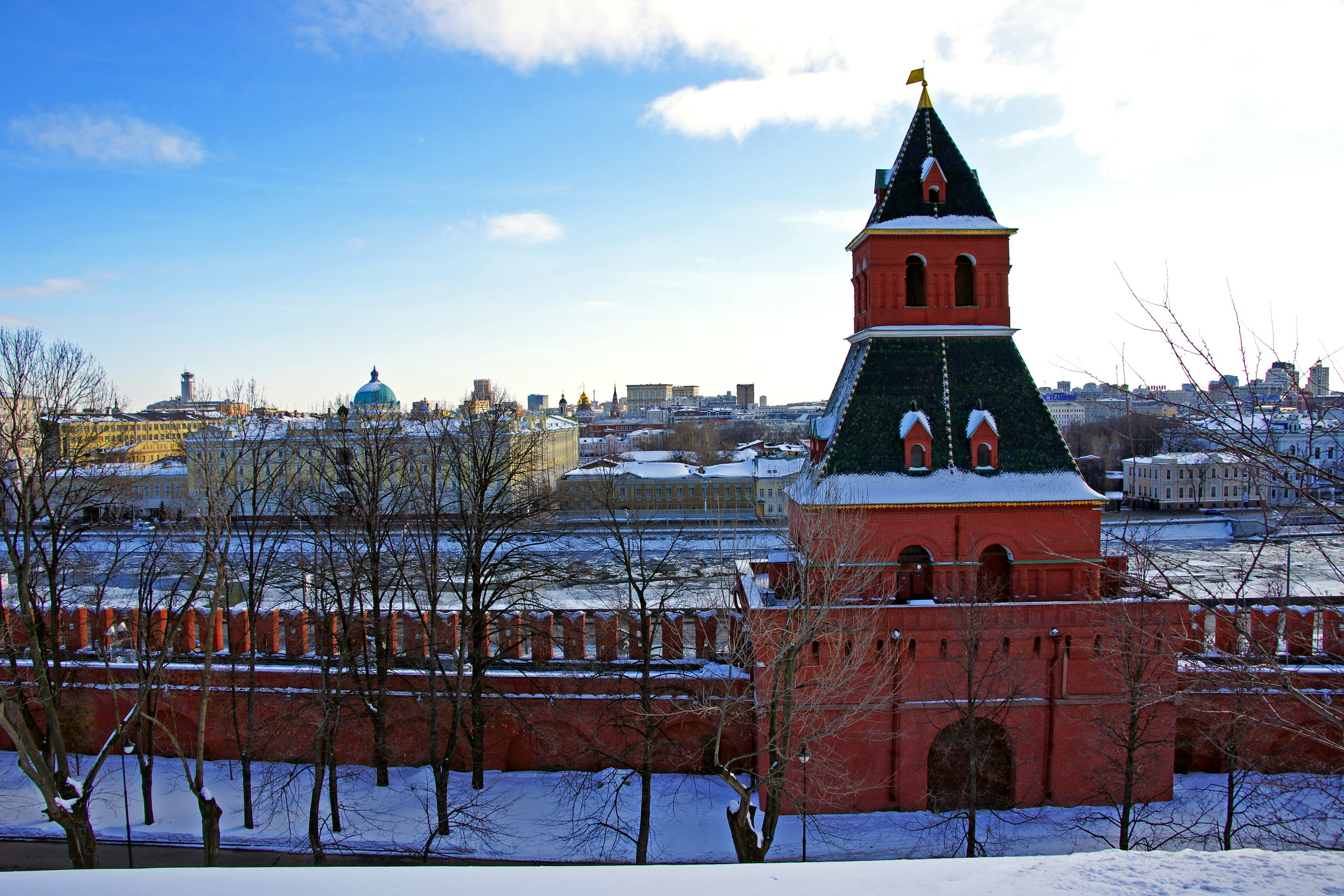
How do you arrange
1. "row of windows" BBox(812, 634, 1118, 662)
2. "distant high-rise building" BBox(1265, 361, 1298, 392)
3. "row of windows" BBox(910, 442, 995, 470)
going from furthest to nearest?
"row of windows" BBox(910, 442, 995, 470) < "row of windows" BBox(812, 634, 1118, 662) < "distant high-rise building" BBox(1265, 361, 1298, 392)

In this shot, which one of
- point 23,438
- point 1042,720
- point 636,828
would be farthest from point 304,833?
point 1042,720

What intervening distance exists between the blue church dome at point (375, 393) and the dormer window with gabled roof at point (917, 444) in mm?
57628

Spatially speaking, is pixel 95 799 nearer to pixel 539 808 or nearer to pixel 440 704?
pixel 440 704

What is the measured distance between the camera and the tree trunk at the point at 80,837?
10.9 m

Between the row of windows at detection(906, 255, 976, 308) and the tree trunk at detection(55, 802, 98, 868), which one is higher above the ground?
the row of windows at detection(906, 255, 976, 308)

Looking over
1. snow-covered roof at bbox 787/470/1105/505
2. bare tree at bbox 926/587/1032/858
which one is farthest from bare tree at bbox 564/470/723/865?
bare tree at bbox 926/587/1032/858

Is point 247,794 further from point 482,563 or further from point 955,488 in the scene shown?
point 955,488

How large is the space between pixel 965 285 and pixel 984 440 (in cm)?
322

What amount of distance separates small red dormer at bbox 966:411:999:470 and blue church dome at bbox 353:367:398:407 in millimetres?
58217

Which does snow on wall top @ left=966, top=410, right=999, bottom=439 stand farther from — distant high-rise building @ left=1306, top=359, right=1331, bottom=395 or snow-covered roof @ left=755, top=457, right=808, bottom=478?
snow-covered roof @ left=755, top=457, right=808, bottom=478

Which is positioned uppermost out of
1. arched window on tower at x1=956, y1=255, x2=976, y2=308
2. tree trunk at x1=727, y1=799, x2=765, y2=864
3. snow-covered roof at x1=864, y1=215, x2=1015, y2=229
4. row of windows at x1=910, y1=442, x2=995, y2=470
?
snow-covered roof at x1=864, y1=215, x2=1015, y2=229

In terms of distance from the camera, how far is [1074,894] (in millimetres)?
3230

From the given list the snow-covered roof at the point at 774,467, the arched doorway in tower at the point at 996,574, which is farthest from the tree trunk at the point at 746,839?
the snow-covered roof at the point at 774,467

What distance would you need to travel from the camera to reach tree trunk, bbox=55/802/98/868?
35.8 feet
